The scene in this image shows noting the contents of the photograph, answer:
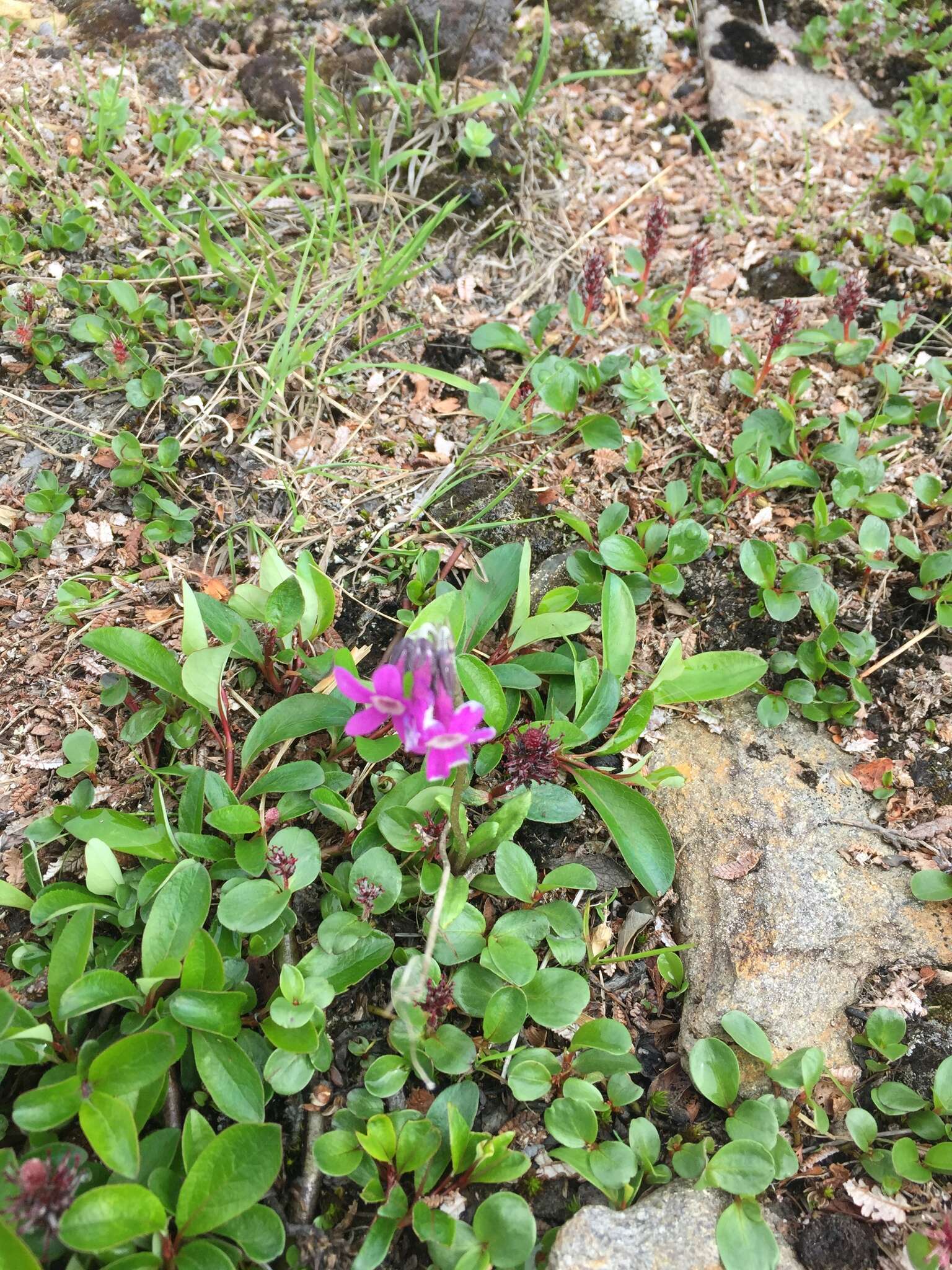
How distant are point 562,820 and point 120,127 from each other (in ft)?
10.9

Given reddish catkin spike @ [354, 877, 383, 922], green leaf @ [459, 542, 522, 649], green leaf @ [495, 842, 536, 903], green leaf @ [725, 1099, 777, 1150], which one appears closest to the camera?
green leaf @ [725, 1099, 777, 1150]

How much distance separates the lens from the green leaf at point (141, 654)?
2.29 metres

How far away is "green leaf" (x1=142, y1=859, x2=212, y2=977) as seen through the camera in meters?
1.94

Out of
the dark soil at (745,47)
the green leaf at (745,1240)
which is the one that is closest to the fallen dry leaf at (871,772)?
the green leaf at (745,1240)

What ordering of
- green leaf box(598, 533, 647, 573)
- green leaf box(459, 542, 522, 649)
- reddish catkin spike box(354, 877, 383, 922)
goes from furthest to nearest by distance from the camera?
green leaf box(598, 533, 647, 573) → green leaf box(459, 542, 522, 649) → reddish catkin spike box(354, 877, 383, 922)

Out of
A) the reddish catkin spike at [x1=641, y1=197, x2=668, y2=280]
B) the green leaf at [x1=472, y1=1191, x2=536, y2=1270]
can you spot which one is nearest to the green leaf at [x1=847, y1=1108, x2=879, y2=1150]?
the green leaf at [x1=472, y1=1191, x2=536, y2=1270]

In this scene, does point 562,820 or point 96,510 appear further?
point 96,510

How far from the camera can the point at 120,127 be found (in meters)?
3.46

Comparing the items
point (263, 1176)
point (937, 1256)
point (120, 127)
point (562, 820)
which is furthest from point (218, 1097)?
point (120, 127)

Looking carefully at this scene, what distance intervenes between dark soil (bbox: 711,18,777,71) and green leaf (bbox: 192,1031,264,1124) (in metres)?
4.77

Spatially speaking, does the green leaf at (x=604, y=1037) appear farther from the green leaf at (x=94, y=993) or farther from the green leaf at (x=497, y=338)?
the green leaf at (x=497, y=338)

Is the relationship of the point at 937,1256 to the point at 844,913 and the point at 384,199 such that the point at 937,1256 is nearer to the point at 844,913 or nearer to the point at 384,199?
the point at 844,913

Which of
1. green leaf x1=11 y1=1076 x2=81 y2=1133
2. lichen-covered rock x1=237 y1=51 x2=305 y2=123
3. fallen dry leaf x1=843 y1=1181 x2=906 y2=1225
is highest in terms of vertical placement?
lichen-covered rock x1=237 y1=51 x2=305 y2=123

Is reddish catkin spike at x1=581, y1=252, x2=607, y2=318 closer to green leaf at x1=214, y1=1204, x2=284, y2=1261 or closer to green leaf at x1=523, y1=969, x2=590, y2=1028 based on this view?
green leaf at x1=523, y1=969, x2=590, y2=1028
